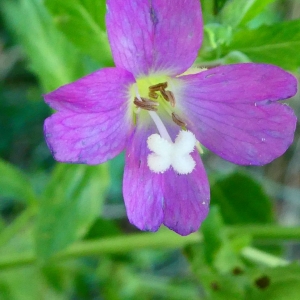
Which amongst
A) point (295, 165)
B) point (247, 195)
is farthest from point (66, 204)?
point (295, 165)

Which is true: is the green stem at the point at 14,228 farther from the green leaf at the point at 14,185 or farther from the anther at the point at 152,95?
the anther at the point at 152,95

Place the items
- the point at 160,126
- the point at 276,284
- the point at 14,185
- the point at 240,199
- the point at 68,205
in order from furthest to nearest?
the point at 240,199
the point at 14,185
the point at 68,205
the point at 276,284
the point at 160,126

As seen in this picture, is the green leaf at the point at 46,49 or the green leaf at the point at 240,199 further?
the green leaf at the point at 240,199

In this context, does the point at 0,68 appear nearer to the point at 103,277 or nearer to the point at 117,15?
the point at 103,277

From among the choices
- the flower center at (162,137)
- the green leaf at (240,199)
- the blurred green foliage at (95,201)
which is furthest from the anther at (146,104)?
the green leaf at (240,199)

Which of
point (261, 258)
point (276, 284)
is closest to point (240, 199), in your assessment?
point (261, 258)

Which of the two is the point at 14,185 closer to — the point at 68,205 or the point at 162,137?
the point at 68,205

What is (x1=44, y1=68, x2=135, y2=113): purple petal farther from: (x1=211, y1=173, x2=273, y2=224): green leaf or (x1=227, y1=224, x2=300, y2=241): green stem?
(x1=211, y1=173, x2=273, y2=224): green leaf
